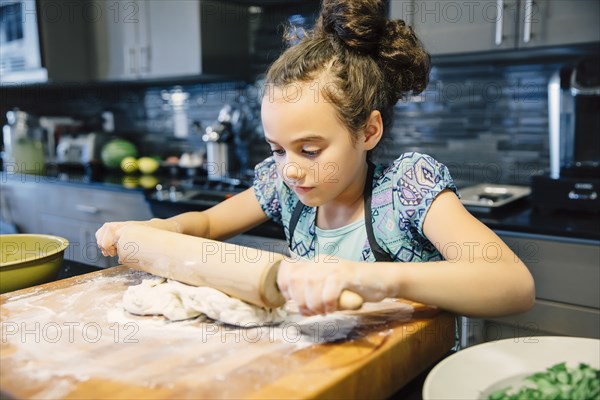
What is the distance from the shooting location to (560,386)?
1.81 ft

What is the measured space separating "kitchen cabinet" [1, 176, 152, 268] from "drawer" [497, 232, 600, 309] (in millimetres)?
1626

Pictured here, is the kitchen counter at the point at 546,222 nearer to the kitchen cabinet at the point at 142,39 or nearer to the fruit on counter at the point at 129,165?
the kitchen cabinet at the point at 142,39

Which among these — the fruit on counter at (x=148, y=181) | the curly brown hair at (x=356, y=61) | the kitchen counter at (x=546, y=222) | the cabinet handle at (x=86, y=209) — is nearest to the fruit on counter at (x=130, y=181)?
the fruit on counter at (x=148, y=181)

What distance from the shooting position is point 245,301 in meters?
0.75

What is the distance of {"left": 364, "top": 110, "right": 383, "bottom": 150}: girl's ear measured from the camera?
3.28 ft

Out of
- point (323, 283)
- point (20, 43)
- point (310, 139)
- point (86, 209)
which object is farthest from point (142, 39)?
point (323, 283)

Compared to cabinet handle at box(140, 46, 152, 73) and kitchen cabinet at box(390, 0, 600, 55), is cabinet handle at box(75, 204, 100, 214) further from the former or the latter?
kitchen cabinet at box(390, 0, 600, 55)

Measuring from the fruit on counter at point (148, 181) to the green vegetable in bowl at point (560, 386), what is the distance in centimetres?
216

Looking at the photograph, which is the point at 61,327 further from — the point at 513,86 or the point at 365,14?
the point at 513,86

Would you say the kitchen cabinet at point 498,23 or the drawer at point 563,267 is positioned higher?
the kitchen cabinet at point 498,23

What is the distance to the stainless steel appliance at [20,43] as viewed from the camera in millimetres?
2965

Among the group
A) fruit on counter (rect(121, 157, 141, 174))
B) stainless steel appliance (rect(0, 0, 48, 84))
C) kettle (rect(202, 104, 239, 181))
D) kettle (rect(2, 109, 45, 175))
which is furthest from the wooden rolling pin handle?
kettle (rect(2, 109, 45, 175))

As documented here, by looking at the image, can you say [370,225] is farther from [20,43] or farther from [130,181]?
[20,43]

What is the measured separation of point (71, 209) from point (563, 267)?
2.34m
